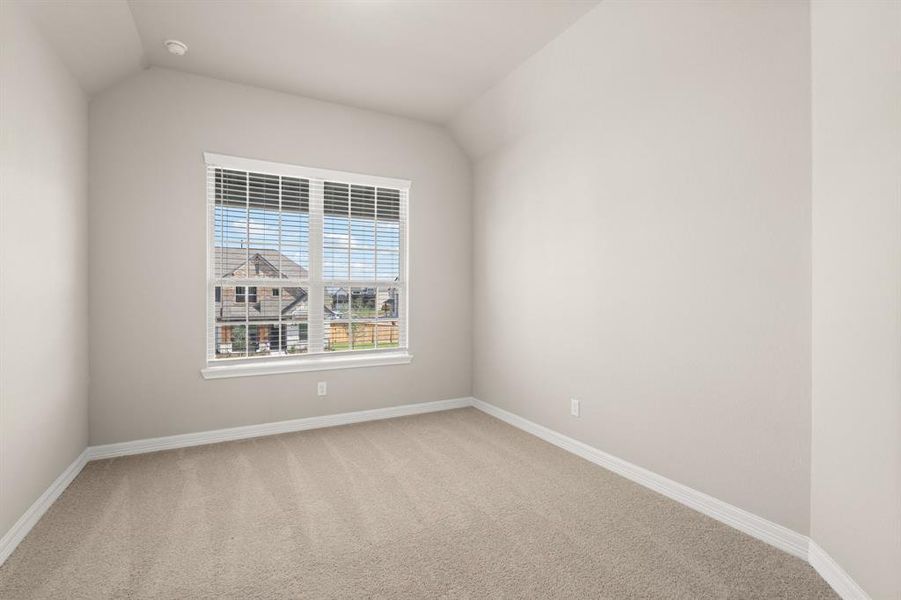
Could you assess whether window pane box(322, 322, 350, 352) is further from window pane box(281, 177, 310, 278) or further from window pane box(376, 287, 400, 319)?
window pane box(281, 177, 310, 278)

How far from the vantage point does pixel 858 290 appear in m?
1.63

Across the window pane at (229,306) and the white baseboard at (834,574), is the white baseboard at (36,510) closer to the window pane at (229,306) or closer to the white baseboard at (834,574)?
the window pane at (229,306)

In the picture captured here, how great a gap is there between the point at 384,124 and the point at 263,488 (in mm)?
3244

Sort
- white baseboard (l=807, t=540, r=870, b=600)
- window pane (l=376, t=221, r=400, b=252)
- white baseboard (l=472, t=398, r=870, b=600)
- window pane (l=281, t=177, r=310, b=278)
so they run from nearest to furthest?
white baseboard (l=807, t=540, r=870, b=600) < white baseboard (l=472, t=398, r=870, b=600) < window pane (l=281, t=177, r=310, b=278) < window pane (l=376, t=221, r=400, b=252)

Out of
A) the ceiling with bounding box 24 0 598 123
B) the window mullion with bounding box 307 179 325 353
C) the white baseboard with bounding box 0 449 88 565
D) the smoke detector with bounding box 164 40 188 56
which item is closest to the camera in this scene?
the white baseboard with bounding box 0 449 88 565

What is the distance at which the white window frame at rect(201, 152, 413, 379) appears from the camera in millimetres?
3566

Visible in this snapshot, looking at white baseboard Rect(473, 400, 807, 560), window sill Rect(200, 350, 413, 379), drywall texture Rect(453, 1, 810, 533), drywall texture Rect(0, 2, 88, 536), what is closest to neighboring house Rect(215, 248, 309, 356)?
window sill Rect(200, 350, 413, 379)

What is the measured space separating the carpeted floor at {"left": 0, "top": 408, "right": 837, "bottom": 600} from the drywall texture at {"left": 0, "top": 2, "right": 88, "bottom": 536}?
1.16ft

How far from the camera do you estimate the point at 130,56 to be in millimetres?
2982

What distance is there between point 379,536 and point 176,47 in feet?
11.1

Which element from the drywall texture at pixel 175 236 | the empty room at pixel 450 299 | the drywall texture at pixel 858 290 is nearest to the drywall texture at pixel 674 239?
the empty room at pixel 450 299

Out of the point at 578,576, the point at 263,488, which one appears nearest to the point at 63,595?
the point at 263,488

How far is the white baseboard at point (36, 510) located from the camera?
1.98 meters

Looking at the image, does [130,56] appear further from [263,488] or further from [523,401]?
[523,401]
